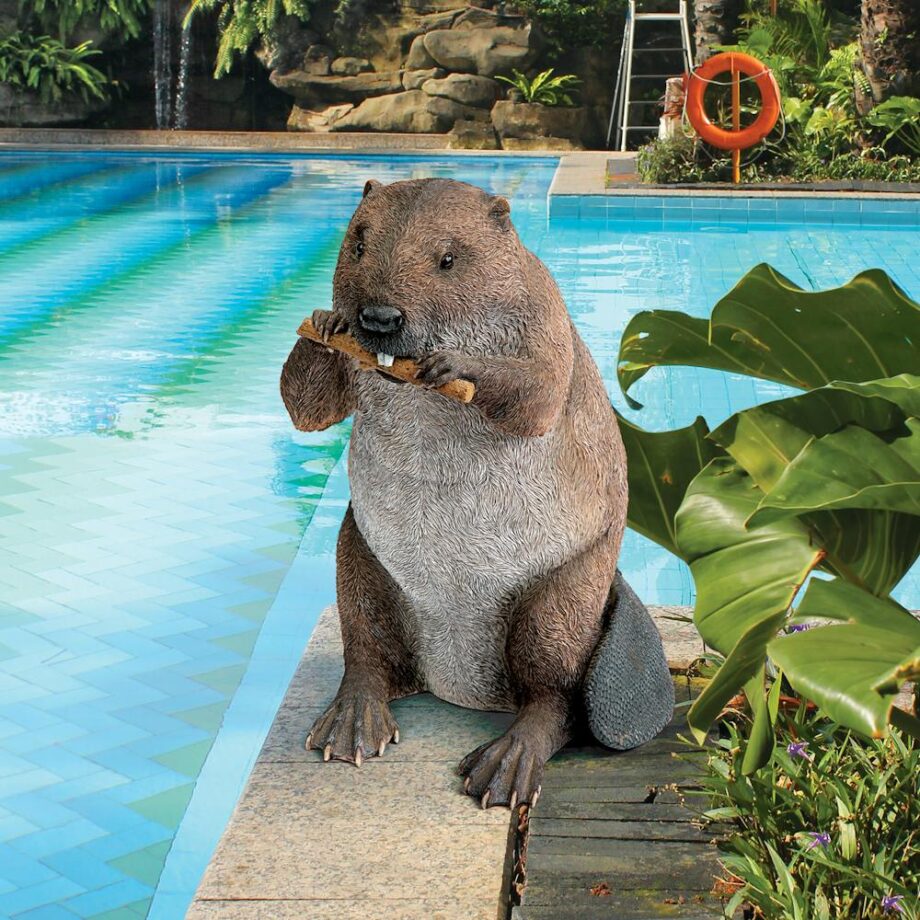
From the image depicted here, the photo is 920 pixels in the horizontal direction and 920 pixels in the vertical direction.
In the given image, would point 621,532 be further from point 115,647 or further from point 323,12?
point 323,12

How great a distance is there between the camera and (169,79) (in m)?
23.3

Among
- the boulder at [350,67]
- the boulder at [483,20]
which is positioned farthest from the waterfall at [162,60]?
the boulder at [483,20]

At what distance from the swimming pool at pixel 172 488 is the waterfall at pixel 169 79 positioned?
10195mm

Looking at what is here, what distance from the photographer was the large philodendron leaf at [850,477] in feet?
5.64

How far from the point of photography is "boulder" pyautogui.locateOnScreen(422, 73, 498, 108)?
2088cm

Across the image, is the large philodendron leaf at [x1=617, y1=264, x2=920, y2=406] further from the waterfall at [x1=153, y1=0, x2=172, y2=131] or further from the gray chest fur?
the waterfall at [x1=153, y1=0, x2=172, y2=131]

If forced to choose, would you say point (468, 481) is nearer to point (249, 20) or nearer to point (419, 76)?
point (419, 76)

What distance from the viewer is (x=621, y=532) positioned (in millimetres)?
2781

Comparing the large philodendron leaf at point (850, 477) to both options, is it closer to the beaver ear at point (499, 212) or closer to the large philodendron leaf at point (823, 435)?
the large philodendron leaf at point (823, 435)

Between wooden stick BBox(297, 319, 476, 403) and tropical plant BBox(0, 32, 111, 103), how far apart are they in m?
20.9

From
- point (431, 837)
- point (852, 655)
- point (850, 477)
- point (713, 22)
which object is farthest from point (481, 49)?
point (852, 655)

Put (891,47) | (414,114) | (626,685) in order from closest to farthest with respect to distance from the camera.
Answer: (626,685) → (891,47) → (414,114)

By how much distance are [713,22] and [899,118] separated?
9.21ft

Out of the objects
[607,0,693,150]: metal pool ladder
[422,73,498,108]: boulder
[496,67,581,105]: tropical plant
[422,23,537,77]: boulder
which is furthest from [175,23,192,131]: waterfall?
[607,0,693,150]: metal pool ladder
